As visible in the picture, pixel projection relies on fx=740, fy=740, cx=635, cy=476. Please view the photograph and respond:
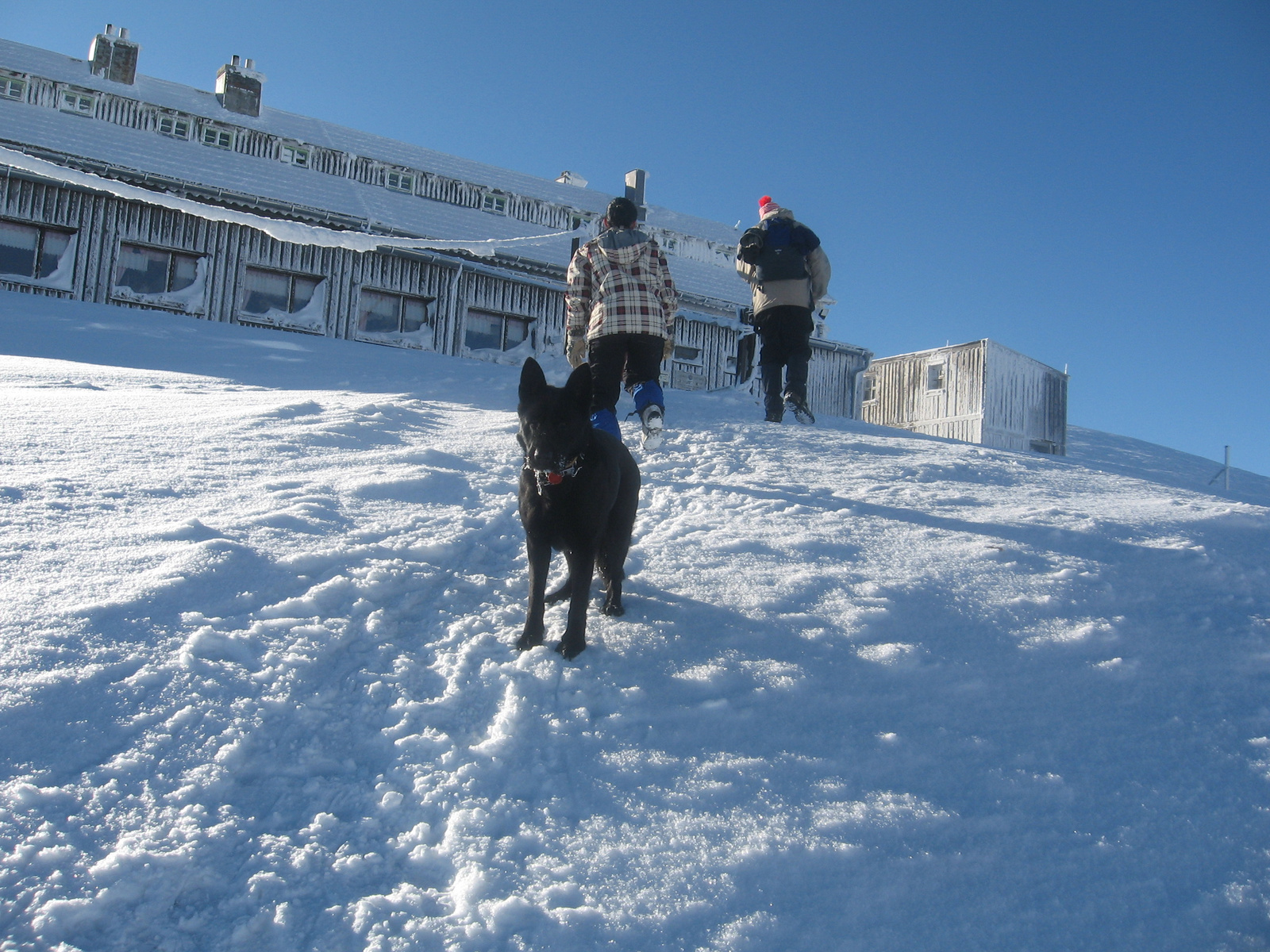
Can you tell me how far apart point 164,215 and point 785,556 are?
54.4 feet

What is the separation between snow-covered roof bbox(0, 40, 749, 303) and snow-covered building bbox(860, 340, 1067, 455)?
569 centimetres

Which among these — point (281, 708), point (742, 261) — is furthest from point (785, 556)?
point (742, 261)

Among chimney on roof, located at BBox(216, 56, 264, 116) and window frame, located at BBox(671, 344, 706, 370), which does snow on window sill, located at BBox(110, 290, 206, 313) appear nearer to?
chimney on roof, located at BBox(216, 56, 264, 116)

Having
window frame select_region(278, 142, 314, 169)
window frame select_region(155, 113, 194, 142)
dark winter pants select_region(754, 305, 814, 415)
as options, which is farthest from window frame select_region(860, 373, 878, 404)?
window frame select_region(155, 113, 194, 142)

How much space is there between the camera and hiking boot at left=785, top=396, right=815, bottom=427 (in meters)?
6.38

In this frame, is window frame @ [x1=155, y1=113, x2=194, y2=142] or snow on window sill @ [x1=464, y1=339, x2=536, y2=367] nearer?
window frame @ [x1=155, y1=113, x2=194, y2=142]

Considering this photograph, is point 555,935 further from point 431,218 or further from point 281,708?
point 431,218

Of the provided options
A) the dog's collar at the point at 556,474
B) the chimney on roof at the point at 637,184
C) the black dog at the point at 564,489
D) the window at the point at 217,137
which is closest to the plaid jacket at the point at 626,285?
the black dog at the point at 564,489

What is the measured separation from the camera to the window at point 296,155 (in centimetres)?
1811

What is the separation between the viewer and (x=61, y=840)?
4.83ft

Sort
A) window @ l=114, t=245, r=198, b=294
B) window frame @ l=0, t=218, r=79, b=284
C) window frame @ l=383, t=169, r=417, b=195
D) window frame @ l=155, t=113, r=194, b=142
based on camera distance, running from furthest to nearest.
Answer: window frame @ l=383, t=169, r=417, b=195, window frame @ l=155, t=113, r=194, b=142, window @ l=114, t=245, r=198, b=294, window frame @ l=0, t=218, r=79, b=284

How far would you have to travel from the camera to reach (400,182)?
1923cm

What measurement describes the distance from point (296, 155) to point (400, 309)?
5113 millimetres

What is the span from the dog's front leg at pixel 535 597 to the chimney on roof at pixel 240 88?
20.3 metres
